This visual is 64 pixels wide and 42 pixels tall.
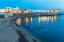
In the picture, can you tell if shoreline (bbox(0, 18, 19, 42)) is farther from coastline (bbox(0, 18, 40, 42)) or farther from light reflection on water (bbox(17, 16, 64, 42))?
light reflection on water (bbox(17, 16, 64, 42))

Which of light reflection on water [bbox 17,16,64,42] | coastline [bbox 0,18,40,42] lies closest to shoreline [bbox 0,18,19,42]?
coastline [bbox 0,18,40,42]

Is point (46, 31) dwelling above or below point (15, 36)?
below

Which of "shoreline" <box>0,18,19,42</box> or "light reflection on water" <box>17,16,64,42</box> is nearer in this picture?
"shoreline" <box>0,18,19,42</box>

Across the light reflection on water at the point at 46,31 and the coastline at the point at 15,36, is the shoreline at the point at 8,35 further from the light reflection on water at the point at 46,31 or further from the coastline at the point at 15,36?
the light reflection on water at the point at 46,31

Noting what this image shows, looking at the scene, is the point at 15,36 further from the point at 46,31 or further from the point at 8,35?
the point at 46,31

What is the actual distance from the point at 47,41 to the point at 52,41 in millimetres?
A: 549

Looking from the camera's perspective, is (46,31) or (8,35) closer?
(8,35)

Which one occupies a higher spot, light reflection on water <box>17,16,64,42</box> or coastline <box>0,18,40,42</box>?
coastline <box>0,18,40,42</box>

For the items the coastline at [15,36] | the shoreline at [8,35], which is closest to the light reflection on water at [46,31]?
the coastline at [15,36]

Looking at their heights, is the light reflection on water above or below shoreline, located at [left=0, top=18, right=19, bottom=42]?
below

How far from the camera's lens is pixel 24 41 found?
1298cm

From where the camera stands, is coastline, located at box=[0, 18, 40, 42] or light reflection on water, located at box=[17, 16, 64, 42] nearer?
coastline, located at box=[0, 18, 40, 42]

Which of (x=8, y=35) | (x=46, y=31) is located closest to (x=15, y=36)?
(x=8, y=35)

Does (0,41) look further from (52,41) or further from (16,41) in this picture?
(52,41)
